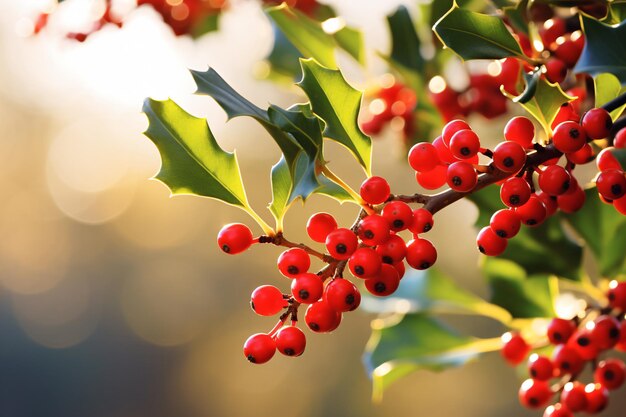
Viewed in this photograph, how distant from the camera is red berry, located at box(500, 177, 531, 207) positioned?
608 mm

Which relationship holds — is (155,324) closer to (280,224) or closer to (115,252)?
(115,252)

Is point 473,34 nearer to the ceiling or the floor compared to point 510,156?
nearer to the ceiling

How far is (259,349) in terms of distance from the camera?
648 millimetres

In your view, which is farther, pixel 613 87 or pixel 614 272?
pixel 614 272

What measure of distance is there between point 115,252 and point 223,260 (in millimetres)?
1606

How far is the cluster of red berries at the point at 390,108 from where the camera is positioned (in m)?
1.34

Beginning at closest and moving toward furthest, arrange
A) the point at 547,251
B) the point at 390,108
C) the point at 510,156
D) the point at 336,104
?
the point at 510,156, the point at 336,104, the point at 547,251, the point at 390,108

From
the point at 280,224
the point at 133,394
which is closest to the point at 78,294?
the point at 133,394

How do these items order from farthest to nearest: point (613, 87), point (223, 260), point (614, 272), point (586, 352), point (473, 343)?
point (223, 260) < point (473, 343) < point (614, 272) < point (586, 352) < point (613, 87)

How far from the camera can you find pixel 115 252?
31.6ft

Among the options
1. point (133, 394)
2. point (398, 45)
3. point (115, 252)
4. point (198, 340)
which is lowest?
point (133, 394)

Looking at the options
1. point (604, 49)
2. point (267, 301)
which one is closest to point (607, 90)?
point (604, 49)

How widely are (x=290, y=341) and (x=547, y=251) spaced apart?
1.68ft

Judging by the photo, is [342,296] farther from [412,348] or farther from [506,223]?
[412,348]
